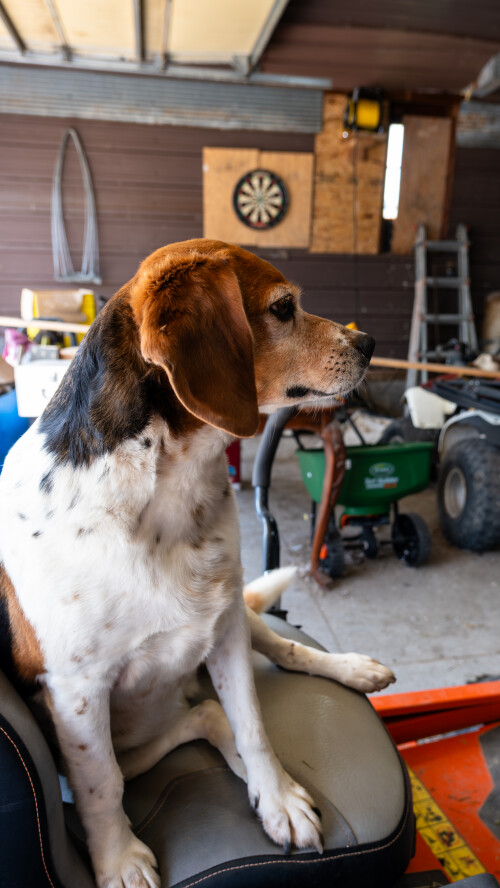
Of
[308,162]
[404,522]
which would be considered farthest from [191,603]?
[308,162]

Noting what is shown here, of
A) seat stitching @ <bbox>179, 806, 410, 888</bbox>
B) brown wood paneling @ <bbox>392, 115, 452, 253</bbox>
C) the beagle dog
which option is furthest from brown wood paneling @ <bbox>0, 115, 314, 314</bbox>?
seat stitching @ <bbox>179, 806, 410, 888</bbox>

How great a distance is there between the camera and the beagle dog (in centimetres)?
81

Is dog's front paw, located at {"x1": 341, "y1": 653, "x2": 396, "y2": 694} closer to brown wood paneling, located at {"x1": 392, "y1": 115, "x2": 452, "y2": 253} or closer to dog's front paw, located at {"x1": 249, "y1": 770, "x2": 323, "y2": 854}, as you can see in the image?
dog's front paw, located at {"x1": 249, "y1": 770, "x2": 323, "y2": 854}

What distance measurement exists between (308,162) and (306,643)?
6681 mm

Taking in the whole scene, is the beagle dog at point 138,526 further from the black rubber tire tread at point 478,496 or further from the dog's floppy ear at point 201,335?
the black rubber tire tread at point 478,496

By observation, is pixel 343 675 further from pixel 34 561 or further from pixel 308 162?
pixel 308 162

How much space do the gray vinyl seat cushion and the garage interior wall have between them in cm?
649

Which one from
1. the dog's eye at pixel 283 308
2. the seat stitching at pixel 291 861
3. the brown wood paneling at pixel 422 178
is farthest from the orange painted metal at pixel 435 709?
the brown wood paneling at pixel 422 178

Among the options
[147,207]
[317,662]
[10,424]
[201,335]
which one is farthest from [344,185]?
[201,335]

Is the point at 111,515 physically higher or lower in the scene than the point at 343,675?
Answer: higher

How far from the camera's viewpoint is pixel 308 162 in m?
6.76

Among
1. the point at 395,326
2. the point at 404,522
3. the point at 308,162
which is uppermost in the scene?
the point at 308,162

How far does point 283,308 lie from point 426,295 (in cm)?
675

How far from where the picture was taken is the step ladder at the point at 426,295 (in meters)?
6.86
